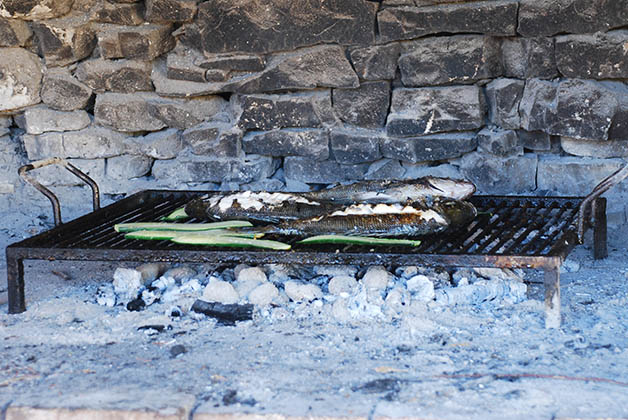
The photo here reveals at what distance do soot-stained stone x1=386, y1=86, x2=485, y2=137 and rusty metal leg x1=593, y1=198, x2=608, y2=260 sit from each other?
841mm

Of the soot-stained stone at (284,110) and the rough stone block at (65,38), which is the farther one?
the rough stone block at (65,38)

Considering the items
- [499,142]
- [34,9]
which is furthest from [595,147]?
[34,9]

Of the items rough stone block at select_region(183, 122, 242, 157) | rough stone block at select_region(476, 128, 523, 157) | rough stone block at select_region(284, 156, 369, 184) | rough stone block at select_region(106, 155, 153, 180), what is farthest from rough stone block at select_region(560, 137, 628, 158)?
rough stone block at select_region(106, 155, 153, 180)

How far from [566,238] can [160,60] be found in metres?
2.79

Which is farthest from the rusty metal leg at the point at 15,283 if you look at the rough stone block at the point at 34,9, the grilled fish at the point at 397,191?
the rough stone block at the point at 34,9

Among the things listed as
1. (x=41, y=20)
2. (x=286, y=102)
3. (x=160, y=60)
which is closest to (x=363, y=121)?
(x=286, y=102)

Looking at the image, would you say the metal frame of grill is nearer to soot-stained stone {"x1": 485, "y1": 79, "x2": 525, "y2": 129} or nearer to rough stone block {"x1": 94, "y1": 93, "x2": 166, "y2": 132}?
soot-stained stone {"x1": 485, "y1": 79, "x2": 525, "y2": 129}

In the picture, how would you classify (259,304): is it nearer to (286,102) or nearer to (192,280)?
(192,280)

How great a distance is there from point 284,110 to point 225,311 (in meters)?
1.75

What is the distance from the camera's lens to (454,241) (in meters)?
3.84

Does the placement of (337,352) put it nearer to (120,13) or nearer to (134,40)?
(134,40)

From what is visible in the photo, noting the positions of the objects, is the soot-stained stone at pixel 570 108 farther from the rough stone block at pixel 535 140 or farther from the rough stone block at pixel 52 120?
the rough stone block at pixel 52 120

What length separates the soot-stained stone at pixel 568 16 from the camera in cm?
438

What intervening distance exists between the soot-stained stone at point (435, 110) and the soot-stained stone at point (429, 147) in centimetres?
5
